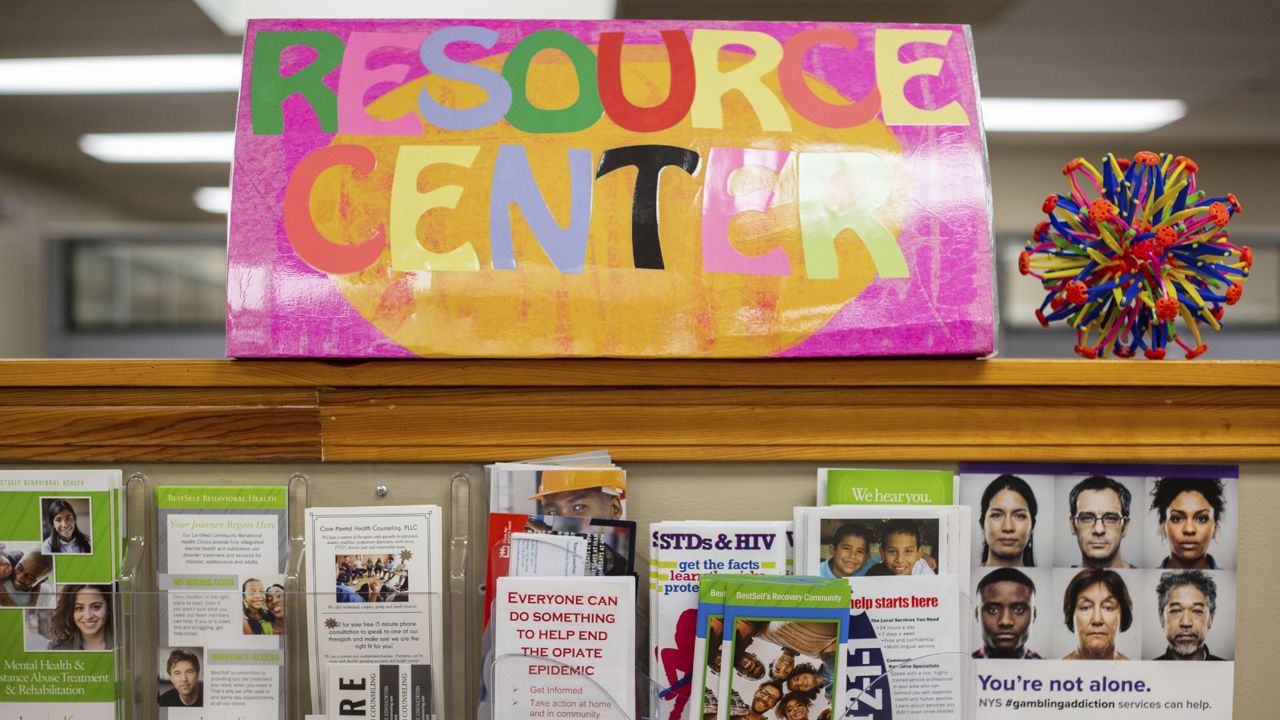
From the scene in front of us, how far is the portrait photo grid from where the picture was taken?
0.98 meters

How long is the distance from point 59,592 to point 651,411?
70 centimetres

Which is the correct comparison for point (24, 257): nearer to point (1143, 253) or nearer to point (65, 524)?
point (65, 524)

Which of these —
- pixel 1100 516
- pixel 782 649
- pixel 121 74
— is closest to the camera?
pixel 782 649

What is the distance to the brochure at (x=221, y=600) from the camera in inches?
37.2

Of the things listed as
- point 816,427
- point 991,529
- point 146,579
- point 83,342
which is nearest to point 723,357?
point 816,427

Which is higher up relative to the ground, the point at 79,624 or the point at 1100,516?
the point at 1100,516

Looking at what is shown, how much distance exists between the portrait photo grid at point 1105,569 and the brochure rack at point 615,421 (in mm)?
53

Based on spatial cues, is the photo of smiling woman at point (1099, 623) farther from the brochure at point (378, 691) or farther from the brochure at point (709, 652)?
the brochure at point (378, 691)

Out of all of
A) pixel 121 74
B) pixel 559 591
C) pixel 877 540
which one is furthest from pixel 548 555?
pixel 121 74

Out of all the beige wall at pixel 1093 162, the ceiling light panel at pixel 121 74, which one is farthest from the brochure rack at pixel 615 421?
the beige wall at pixel 1093 162

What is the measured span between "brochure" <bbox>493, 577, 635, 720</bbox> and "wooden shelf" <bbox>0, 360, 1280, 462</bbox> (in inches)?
6.0

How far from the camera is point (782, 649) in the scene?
2.87 ft

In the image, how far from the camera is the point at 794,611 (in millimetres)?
875

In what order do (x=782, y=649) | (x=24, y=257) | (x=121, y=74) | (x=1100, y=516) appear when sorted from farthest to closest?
(x=24, y=257) < (x=121, y=74) < (x=1100, y=516) < (x=782, y=649)
